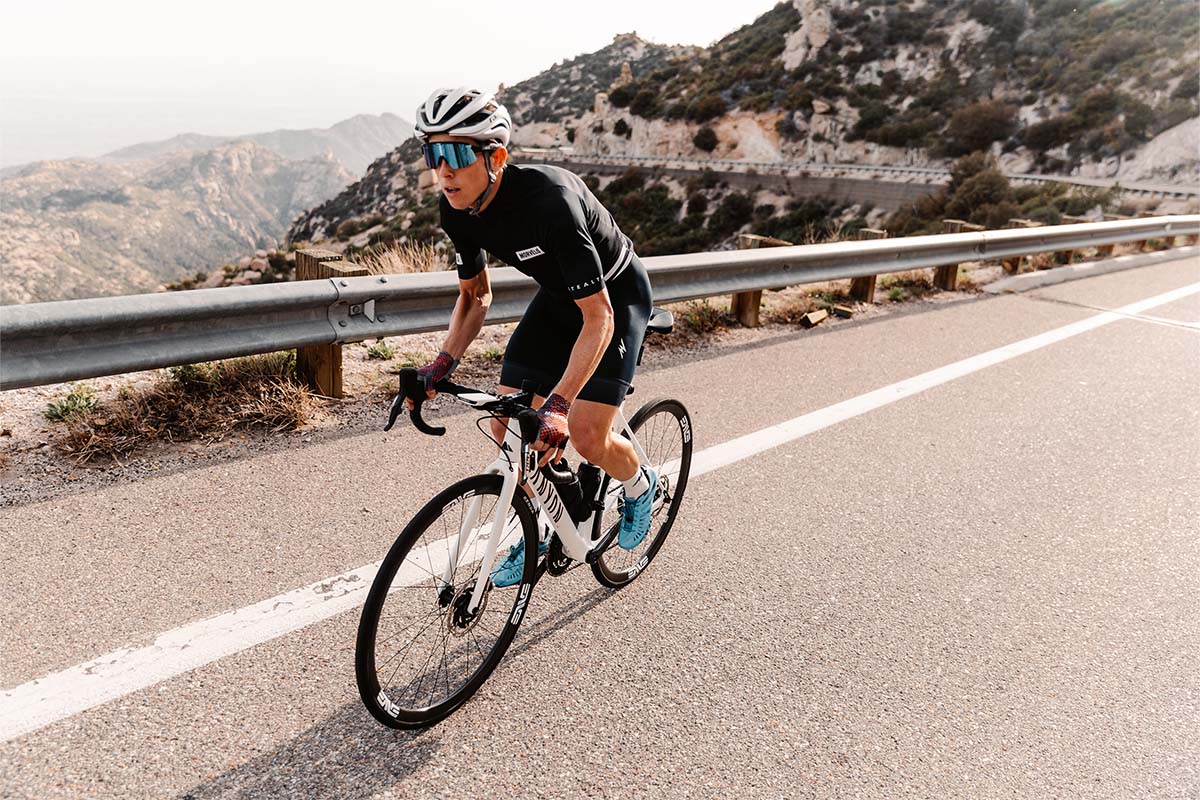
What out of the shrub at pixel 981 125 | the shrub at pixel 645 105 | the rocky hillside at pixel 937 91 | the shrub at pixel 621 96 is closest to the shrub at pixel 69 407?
the rocky hillside at pixel 937 91

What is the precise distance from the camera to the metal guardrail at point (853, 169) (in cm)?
3500

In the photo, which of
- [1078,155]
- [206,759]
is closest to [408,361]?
[206,759]

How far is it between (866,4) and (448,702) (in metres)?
74.3

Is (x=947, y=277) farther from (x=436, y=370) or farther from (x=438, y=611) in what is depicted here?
(x=438, y=611)

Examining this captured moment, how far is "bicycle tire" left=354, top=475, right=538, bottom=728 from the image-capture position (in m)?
2.40

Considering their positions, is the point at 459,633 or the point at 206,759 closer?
the point at 206,759

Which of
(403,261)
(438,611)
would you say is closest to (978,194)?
(403,261)

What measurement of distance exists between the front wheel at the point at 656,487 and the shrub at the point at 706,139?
61.0 meters

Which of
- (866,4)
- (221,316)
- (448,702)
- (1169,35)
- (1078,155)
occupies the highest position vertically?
(866,4)

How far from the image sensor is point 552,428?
240 cm

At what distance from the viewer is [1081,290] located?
37.2 ft

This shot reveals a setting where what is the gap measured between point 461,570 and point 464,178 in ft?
4.17

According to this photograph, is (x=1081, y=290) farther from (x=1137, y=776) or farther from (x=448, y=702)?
(x=448, y=702)

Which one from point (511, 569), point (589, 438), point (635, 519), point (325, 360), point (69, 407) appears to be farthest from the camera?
point (325, 360)
